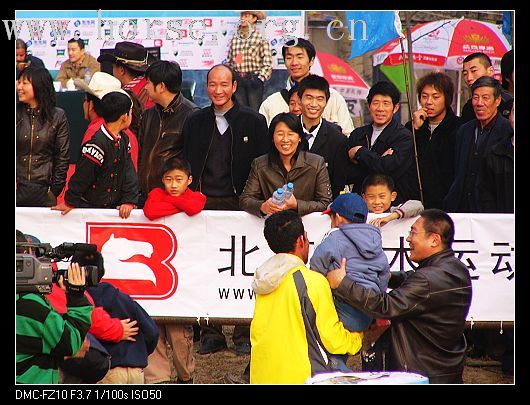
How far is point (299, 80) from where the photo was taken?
10641mm

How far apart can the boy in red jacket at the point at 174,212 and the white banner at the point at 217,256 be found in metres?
0.10

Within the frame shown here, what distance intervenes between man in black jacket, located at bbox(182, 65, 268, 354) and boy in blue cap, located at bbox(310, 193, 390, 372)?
92.4 inches

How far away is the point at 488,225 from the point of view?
28.3 feet

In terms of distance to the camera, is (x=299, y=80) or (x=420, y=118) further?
(x=299, y=80)

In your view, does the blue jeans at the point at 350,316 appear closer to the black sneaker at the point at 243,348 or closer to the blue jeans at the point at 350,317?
the blue jeans at the point at 350,317

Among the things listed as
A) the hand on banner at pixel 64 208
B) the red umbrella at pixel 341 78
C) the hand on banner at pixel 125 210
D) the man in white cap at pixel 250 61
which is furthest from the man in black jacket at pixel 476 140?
the red umbrella at pixel 341 78

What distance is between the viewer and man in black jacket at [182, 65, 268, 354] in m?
9.28

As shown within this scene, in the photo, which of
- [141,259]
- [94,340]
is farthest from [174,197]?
[94,340]

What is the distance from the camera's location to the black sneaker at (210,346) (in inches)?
382

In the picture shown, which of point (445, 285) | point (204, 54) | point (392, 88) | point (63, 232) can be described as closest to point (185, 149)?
point (63, 232)

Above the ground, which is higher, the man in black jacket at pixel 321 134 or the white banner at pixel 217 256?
the man in black jacket at pixel 321 134

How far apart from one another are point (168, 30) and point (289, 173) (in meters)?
5.57

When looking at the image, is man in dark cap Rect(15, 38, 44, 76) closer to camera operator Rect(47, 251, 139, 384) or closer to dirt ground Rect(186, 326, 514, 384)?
dirt ground Rect(186, 326, 514, 384)

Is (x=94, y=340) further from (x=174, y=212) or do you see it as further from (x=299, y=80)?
(x=299, y=80)
